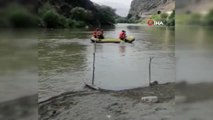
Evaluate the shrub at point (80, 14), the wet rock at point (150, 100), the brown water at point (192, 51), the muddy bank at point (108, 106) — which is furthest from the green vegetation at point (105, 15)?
the brown water at point (192, 51)

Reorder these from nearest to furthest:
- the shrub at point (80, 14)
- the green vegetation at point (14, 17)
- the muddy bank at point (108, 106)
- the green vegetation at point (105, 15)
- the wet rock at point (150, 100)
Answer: the green vegetation at point (14, 17)
the muddy bank at point (108, 106)
the wet rock at point (150, 100)
the shrub at point (80, 14)
the green vegetation at point (105, 15)

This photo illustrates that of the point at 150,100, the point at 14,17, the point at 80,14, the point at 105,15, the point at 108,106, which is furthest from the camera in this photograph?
Result: the point at 105,15

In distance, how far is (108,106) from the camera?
6637mm

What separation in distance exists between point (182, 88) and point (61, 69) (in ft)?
44.1

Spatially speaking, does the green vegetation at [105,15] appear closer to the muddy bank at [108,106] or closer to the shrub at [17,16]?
the muddy bank at [108,106]

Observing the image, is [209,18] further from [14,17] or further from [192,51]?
[14,17]

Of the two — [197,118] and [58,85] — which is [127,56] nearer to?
[58,85]

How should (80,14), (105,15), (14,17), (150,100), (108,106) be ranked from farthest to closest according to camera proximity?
(105,15) → (80,14) → (150,100) → (108,106) → (14,17)

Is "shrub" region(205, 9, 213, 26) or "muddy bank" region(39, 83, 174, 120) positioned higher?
"shrub" region(205, 9, 213, 26)

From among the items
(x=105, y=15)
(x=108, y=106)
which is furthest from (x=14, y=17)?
(x=105, y=15)

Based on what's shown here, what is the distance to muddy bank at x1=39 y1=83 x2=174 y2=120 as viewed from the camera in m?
5.72

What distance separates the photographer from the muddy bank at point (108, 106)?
5.72 meters

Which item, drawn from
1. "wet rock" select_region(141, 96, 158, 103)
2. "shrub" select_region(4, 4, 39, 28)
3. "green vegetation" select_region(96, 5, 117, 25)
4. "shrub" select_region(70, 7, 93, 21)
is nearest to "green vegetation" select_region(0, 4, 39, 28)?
Answer: "shrub" select_region(4, 4, 39, 28)

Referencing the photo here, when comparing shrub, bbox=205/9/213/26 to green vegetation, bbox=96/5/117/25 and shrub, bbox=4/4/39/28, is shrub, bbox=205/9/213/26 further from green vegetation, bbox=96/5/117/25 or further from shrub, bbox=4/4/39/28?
green vegetation, bbox=96/5/117/25
